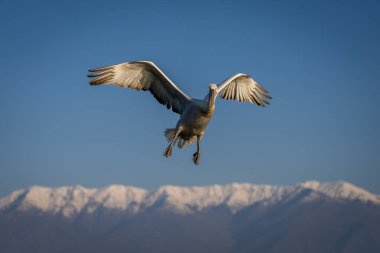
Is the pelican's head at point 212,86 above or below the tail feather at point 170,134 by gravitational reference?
above

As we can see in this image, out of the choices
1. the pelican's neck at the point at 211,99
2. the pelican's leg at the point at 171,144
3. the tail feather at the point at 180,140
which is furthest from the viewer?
the tail feather at the point at 180,140

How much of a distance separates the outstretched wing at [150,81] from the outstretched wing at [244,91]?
2942 millimetres

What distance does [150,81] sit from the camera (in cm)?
1953

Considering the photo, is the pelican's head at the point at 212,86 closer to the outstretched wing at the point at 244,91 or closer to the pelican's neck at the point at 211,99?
the pelican's neck at the point at 211,99

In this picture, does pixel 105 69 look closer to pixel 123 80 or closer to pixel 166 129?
pixel 123 80

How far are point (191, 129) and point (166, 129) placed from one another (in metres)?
1.78

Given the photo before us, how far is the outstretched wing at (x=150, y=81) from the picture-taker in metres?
18.6

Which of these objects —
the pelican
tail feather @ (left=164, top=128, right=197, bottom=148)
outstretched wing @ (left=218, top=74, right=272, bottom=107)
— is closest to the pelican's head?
the pelican

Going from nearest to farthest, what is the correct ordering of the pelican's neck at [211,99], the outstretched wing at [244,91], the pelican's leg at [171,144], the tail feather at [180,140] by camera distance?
the pelican's neck at [211,99] < the pelican's leg at [171,144] < the tail feather at [180,140] < the outstretched wing at [244,91]

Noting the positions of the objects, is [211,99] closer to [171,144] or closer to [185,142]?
[171,144]

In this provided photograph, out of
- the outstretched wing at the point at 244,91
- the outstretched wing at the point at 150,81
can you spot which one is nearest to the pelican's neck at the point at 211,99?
the outstretched wing at the point at 150,81

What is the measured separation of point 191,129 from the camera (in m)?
17.5

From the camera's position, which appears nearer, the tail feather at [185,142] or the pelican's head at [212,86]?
the pelican's head at [212,86]

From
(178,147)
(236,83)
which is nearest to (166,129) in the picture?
(178,147)
